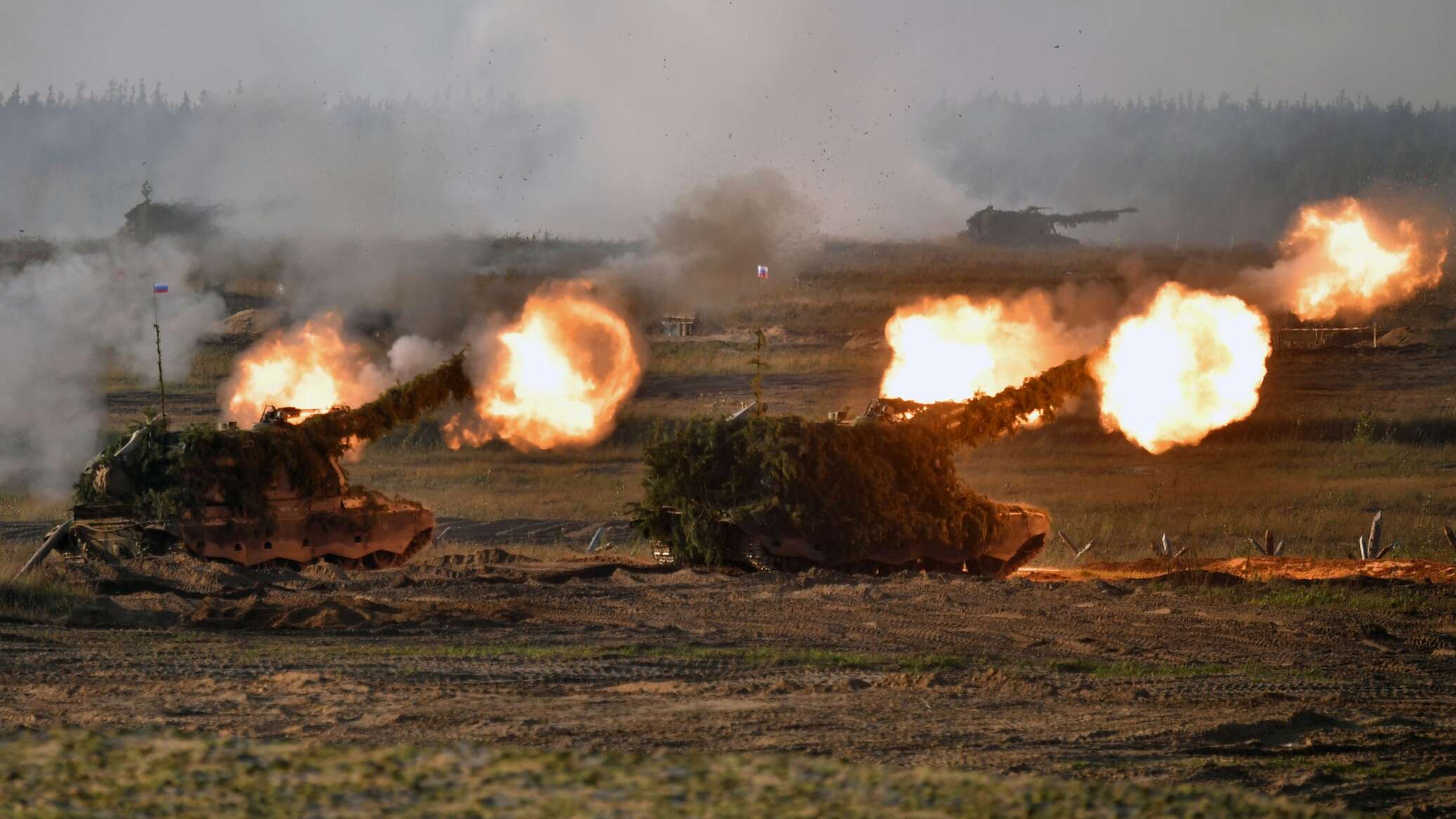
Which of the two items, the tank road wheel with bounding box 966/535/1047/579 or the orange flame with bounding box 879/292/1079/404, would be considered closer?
the tank road wheel with bounding box 966/535/1047/579

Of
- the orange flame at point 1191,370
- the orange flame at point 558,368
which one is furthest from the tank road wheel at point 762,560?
the orange flame at point 558,368

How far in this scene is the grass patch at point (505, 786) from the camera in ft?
28.1

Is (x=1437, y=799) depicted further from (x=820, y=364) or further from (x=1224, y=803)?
(x=820, y=364)

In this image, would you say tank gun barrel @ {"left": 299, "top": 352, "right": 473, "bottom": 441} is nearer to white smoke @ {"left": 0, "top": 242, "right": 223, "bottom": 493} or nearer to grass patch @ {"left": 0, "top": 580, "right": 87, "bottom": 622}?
grass patch @ {"left": 0, "top": 580, "right": 87, "bottom": 622}

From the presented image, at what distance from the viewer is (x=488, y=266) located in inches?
1917

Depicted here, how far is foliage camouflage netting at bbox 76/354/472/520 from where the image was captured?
24469mm

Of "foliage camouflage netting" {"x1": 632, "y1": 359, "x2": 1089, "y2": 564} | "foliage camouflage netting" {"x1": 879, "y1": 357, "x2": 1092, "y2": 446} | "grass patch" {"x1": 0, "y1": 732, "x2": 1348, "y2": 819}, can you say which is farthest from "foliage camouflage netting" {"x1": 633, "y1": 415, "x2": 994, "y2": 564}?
"grass patch" {"x1": 0, "y1": 732, "x2": 1348, "y2": 819}

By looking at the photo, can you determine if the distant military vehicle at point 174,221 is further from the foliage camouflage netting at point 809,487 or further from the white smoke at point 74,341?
the foliage camouflage netting at point 809,487

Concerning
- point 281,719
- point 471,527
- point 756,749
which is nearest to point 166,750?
point 281,719

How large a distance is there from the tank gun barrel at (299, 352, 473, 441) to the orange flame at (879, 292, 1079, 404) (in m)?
7.04

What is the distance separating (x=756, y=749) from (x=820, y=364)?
41558 millimetres

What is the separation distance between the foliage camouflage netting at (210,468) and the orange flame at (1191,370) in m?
12.6

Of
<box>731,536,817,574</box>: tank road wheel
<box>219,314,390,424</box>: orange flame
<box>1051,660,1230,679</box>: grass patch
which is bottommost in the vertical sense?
<box>1051,660,1230,679</box>: grass patch

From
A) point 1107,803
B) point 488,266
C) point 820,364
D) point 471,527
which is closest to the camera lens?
point 1107,803
